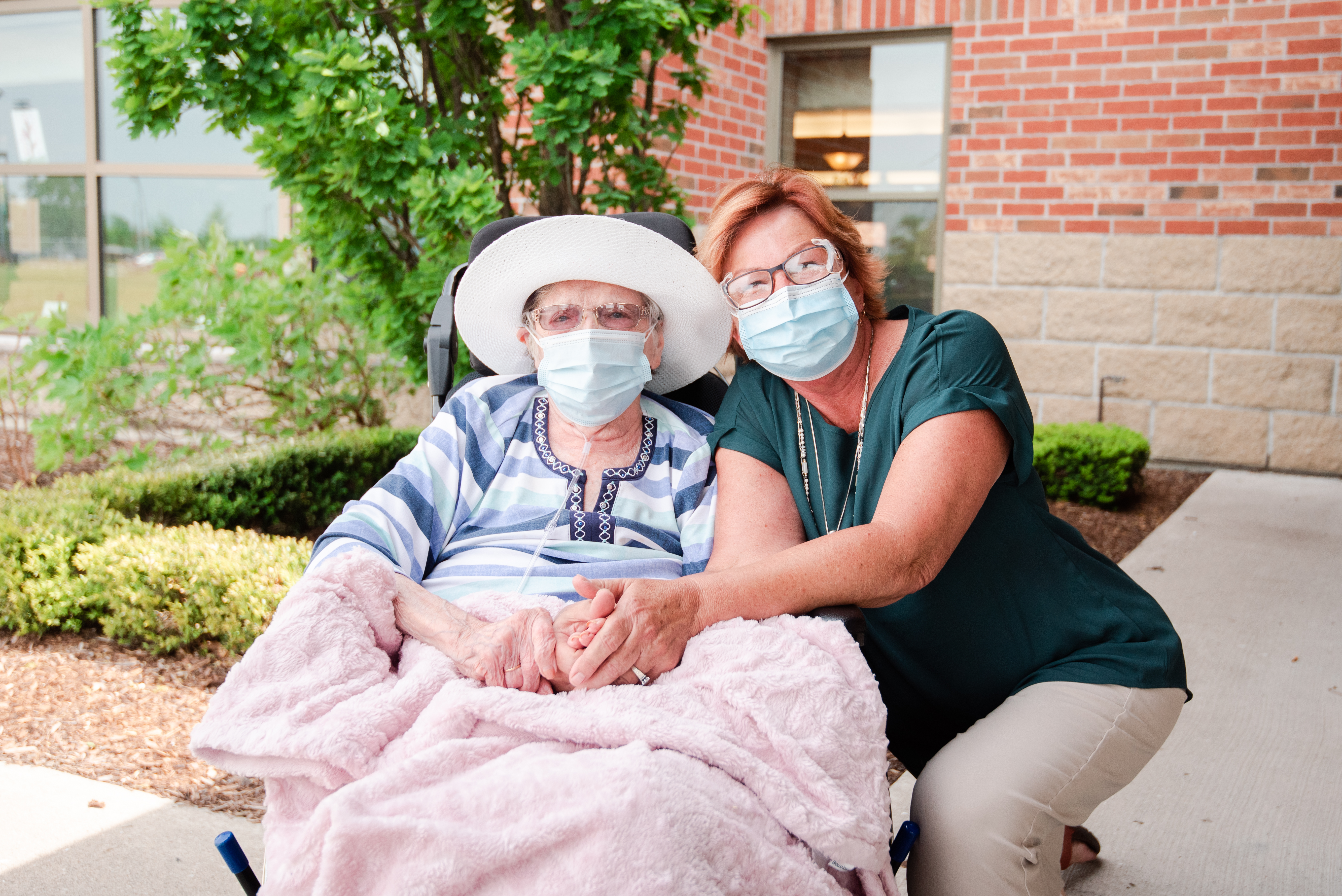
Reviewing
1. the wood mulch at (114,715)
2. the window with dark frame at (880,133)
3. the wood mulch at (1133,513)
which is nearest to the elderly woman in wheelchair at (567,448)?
the wood mulch at (114,715)

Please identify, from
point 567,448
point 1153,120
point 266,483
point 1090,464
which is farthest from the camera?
point 1153,120

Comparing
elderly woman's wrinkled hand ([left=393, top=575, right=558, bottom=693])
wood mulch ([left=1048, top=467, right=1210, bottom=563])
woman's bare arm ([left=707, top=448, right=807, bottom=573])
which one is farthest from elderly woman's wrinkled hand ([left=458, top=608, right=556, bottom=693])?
wood mulch ([left=1048, top=467, right=1210, bottom=563])

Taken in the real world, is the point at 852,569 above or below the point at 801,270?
below

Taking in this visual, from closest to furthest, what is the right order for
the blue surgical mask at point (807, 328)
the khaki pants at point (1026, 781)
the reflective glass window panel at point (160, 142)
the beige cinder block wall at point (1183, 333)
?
the khaki pants at point (1026, 781) → the blue surgical mask at point (807, 328) → the beige cinder block wall at point (1183, 333) → the reflective glass window panel at point (160, 142)

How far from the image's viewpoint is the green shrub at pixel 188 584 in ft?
11.5

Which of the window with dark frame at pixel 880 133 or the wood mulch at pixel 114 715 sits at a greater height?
the window with dark frame at pixel 880 133

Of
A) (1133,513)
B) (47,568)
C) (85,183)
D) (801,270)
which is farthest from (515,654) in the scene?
(85,183)

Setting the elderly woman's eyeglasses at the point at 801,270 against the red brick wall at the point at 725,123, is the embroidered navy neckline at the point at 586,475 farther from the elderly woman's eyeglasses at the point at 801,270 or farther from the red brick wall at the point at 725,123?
the red brick wall at the point at 725,123

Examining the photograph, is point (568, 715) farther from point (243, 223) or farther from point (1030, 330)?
point (243, 223)

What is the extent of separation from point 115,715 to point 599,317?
2206 mm

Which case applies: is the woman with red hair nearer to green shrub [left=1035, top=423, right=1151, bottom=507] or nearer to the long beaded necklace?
the long beaded necklace

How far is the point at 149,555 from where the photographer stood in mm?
3689

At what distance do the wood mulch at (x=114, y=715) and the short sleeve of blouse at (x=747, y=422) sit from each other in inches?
65.4

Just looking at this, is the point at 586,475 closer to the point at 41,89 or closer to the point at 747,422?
the point at 747,422
